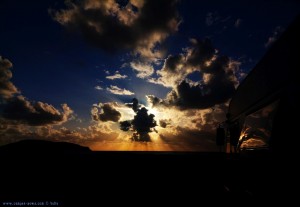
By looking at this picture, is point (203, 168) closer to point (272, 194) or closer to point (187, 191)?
point (187, 191)

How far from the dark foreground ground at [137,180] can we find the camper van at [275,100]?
299 millimetres

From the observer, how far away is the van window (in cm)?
357

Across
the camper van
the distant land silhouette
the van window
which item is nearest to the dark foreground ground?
the distant land silhouette

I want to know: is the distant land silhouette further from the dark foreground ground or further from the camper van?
the camper van

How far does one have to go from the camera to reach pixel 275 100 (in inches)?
138

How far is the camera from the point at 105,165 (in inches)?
132

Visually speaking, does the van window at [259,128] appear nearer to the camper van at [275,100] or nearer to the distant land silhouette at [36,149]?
the camper van at [275,100]

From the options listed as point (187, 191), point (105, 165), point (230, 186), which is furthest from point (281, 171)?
point (105, 165)

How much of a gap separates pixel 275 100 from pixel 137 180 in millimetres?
2213

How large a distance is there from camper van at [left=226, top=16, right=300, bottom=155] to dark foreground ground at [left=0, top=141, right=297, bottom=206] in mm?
299

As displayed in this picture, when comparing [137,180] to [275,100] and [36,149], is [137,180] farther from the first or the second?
[275,100]

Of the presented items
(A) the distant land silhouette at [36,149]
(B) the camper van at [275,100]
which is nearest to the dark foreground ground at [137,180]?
(A) the distant land silhouette at [36,149]

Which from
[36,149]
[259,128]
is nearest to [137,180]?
[36,149]

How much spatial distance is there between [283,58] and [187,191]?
2.22m
